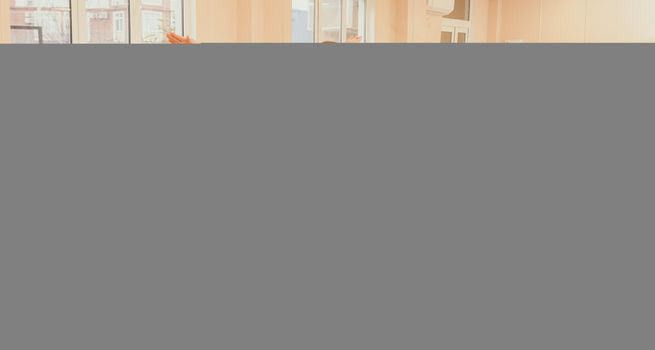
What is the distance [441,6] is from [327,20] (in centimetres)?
389

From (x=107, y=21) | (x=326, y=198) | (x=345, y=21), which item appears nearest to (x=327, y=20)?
(x=345, y=21)

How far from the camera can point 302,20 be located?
39.8ft

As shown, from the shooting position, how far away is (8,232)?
95cm

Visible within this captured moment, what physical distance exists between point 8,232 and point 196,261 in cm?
27

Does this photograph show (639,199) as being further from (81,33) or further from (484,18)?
(484,18)

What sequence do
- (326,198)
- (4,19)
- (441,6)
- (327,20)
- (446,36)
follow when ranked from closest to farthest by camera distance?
(326,198) → (4,19) → (327,20) → (441,6) → (446,36)

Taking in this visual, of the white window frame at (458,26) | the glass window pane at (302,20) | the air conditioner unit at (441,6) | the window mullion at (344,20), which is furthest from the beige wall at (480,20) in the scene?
the glass window pane at (302,20)

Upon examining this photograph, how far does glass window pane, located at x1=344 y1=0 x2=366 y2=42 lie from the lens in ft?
44.0

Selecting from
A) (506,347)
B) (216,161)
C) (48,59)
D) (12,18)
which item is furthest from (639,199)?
(12,18)

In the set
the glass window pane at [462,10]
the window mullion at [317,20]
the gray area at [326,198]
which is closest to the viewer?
the gray area at [326,198]

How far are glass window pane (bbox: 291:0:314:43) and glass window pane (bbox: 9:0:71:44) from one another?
4248 mm

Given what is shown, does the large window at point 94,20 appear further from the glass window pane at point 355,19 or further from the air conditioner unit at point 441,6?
the air conditioner unit at point 441,6

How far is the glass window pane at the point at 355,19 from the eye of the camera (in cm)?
1341

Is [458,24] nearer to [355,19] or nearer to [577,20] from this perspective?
[577,20]
